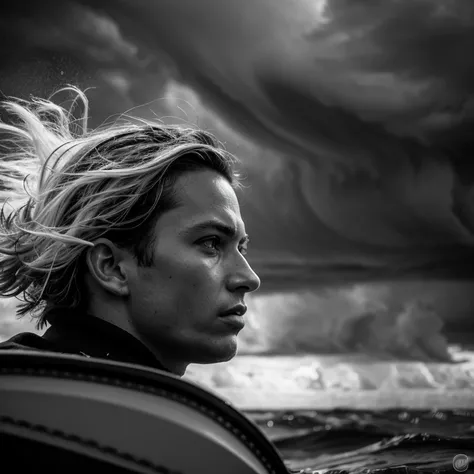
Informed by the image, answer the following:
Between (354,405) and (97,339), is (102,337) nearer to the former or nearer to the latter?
(97,339)

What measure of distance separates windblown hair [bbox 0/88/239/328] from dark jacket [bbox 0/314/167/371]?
8cm

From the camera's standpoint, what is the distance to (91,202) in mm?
740

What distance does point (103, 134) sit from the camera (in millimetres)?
814

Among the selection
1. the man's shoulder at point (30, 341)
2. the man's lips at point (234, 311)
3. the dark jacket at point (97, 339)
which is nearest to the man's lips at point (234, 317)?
the man's lips at point (234, 311)

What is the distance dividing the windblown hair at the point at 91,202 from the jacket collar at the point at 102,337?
0.08 metres

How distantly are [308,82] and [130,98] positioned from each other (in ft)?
4.23

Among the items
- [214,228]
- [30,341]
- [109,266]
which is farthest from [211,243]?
[30,341]

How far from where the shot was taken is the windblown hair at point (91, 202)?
2.42ft

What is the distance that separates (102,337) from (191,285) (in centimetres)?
13

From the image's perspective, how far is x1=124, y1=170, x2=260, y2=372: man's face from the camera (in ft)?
2.39

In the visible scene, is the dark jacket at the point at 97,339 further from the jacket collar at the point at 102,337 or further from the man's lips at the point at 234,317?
the man's lips at the point at 234,317

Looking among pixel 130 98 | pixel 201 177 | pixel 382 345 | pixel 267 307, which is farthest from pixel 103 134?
pixel 382 345

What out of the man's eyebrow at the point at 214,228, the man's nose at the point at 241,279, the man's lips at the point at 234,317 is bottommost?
the man's lips at the point at 234,317

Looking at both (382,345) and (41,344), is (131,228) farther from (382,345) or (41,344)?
(382,345)
